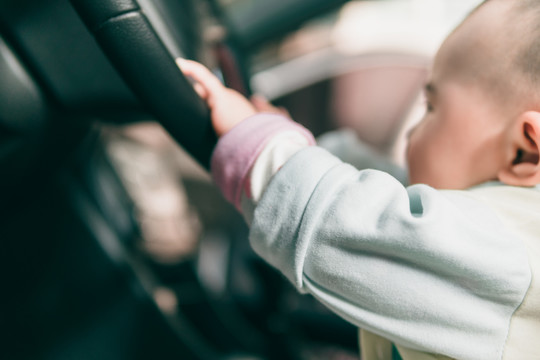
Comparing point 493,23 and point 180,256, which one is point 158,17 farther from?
point 180,256

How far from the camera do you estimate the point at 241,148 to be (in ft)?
1.33

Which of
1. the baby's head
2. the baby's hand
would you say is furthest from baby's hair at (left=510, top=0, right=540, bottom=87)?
the baby's hand

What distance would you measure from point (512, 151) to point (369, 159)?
33 cm

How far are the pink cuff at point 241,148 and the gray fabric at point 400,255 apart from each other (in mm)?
35

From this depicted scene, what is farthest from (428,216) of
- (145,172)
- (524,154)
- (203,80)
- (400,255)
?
(145,172)

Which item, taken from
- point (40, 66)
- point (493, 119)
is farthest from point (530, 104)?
point (40, 66)

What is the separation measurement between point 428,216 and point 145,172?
2.85 ft

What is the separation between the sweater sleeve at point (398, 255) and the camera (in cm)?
36

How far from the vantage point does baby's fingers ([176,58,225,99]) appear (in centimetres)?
42

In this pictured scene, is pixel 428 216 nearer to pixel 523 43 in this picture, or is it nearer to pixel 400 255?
pixel 400 255

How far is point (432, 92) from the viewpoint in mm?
481

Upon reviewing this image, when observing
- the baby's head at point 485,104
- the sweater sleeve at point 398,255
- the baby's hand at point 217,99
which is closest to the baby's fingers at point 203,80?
the baby's hand at point 217,99

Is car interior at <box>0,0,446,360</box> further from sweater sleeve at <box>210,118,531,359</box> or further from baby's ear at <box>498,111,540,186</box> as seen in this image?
baby's ear at <box>498,111,540,186</box>

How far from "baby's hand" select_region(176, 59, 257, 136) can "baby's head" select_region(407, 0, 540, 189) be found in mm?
228
